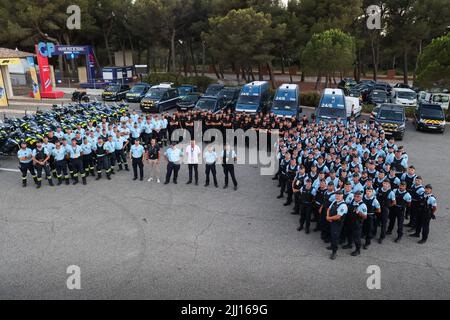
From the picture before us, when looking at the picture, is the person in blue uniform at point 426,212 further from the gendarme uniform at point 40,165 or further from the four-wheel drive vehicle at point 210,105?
the four-wheel drive vehicle at point 210,105

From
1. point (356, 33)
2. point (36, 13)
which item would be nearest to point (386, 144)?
point (356, 33)

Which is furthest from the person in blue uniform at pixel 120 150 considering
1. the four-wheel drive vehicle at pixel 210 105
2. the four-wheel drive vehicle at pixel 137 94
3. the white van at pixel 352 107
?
the four-wheel drive vehicle at pixel 137 94

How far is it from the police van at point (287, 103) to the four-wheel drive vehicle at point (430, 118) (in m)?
6.53

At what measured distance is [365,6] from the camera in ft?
114

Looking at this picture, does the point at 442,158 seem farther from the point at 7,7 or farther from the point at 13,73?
the point at 7,7

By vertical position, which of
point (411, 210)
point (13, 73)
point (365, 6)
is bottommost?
point (411, 210)

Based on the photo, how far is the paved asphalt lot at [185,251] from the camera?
6742 mm

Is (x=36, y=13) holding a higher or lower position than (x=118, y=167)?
higher

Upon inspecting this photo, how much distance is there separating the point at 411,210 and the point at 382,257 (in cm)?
171

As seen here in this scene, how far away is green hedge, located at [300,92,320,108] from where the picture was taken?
2630 centimetres

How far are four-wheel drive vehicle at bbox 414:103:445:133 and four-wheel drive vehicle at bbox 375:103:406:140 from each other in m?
1.80

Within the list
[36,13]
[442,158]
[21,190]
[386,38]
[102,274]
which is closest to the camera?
[102,274]

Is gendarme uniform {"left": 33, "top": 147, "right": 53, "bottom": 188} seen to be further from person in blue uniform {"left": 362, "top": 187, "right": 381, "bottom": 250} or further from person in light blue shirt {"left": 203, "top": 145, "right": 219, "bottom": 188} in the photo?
person in blue uniform {"left": 362, "top": 187, "right": 381, "bottom": 250}

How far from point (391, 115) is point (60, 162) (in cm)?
1507
